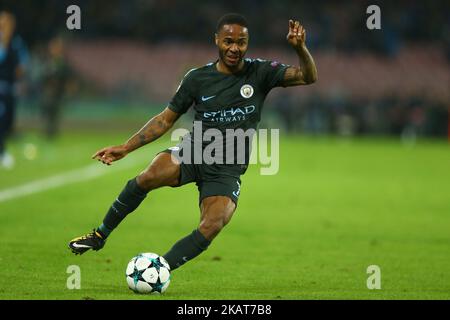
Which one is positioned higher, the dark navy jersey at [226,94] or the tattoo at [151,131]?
the dark navy jersey at [226,94]

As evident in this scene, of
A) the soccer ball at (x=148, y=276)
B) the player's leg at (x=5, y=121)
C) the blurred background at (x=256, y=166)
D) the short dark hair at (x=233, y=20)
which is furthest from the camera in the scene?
the player's leg at (x=5, y=121)

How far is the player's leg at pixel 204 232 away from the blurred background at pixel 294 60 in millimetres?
28121

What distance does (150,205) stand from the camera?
15125mm

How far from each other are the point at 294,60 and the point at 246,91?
3018cm

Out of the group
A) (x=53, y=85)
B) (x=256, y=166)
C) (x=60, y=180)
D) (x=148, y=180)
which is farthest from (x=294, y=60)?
(x=148, y=180)

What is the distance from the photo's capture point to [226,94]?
8570 millimetres

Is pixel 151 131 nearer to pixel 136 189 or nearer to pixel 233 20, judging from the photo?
pixel 136 189

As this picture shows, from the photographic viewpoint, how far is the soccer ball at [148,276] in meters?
7.62

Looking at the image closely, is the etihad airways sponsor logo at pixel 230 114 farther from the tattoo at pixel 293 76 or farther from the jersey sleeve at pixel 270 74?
the tattoo at pixel 293 76

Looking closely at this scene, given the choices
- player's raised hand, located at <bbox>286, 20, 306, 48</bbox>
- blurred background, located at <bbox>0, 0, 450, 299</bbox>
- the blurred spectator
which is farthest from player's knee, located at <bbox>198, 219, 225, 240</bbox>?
the blurred spectator

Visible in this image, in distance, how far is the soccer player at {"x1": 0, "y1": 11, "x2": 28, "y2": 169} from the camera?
2032cm

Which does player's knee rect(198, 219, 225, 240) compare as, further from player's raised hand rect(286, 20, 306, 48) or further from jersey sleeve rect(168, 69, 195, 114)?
player's raised hand rect(286, 20, 306, 48)

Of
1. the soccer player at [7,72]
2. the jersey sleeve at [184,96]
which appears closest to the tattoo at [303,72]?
the jersey sleeve at [184,96]
